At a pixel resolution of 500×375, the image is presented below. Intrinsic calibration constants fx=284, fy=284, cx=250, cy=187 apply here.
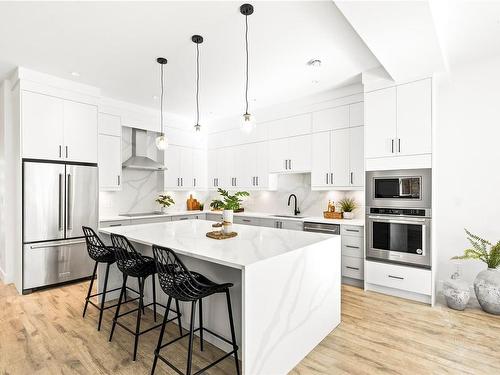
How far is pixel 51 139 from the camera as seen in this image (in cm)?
394

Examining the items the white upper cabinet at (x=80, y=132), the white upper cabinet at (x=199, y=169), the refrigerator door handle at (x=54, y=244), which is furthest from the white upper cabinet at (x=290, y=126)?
the refrigerator door handle at (x=54, y=244)

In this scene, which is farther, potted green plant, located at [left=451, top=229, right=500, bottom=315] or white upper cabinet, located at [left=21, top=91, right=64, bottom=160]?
white upper cabinet, located at [left=21, top=91, right=64, bottom=160]

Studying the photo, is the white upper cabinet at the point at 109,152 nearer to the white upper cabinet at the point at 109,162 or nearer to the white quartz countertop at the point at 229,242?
the white upper cabinet at the point at 109,162

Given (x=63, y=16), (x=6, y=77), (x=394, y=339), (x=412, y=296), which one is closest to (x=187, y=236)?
(x=394, y=339)

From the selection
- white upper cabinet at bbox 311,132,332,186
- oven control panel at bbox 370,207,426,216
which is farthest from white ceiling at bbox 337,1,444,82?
oven control panel at bbox 370,207,426,216

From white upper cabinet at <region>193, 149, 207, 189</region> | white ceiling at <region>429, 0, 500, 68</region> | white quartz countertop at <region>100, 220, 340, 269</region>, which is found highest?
white ceiling at <region>429, 0, 500, 68</region>

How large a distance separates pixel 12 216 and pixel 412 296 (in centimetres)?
547

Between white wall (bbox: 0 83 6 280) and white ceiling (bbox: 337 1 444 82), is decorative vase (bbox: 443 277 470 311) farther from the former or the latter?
white wall (bbox: 0 83 6 280)

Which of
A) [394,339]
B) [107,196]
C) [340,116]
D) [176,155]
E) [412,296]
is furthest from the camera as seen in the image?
[176,155]

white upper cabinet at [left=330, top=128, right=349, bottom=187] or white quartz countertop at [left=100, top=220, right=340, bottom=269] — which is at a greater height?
white upper cabinet at [left=330, top=128, right=349, bottom=187]

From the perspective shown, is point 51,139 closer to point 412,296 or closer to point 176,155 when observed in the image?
point 176,155

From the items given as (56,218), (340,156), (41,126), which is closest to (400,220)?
(340,156)

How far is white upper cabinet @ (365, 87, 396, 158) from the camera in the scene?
358cm

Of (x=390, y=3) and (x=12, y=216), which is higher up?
(x=390, y=3)
